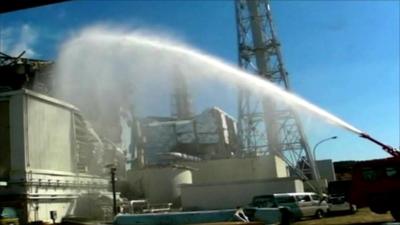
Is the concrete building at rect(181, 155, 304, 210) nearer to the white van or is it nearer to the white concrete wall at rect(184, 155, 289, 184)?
the white concrete wall at rect(184, 155, 289, 184)

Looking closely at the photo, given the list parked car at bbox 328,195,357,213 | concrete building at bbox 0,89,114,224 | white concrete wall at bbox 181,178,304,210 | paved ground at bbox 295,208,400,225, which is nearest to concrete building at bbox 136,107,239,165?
white concrete wall at bbox 181,178,304,210

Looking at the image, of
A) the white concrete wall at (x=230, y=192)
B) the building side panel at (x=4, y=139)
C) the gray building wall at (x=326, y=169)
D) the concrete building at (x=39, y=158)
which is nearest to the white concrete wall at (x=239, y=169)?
the white concrete wall at (x=230, y=192)

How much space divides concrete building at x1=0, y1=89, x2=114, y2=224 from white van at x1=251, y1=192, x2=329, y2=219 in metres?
17.7

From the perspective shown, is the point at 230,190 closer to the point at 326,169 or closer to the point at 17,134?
the point at 17,134

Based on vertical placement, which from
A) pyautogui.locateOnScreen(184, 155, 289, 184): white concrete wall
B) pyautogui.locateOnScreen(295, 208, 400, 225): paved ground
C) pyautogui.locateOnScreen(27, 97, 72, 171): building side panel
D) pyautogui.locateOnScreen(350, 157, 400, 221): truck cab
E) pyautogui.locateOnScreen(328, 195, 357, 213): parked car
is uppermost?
pyautogui.locateOnScreen(27, 97, 72, 171): building side panel

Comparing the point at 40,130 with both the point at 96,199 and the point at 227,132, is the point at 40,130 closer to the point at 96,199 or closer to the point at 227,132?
the point at 96,199

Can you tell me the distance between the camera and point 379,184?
26312 millimetres

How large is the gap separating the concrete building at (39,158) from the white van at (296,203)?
17.7 m

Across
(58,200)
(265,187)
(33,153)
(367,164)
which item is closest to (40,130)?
(33,153)

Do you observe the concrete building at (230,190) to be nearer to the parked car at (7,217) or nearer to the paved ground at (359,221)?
the paved ground at (359,221)

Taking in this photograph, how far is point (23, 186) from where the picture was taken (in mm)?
39500

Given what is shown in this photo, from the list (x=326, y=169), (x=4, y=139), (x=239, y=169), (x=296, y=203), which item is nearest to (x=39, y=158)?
(x=4, y=139)

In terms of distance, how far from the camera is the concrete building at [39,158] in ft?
130

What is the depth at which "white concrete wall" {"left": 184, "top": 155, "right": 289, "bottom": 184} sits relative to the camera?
66.7m
